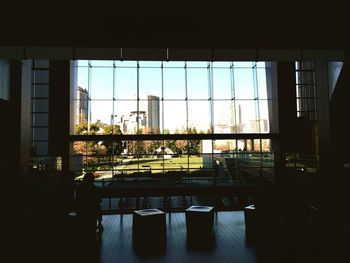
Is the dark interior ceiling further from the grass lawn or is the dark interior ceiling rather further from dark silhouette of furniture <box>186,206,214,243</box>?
the grass lawn

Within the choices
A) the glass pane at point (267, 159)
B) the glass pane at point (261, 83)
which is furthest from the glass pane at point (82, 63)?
the glass pane at point (267, 159)

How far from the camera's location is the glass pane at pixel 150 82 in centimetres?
1176

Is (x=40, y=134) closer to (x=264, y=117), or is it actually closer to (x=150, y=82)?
(x=150, y=82)

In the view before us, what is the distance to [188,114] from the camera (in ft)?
38.4

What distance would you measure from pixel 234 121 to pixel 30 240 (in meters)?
8.62

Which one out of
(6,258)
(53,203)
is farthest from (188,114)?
(6,258)

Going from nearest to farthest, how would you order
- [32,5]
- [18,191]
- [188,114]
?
[32,5] < [18,191] < [188,114]

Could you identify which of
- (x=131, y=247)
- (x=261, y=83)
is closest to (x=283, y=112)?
(x=261, y=83)

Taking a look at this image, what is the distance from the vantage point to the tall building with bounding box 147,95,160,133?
1140 centimetres

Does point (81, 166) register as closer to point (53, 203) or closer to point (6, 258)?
point (53, 203)

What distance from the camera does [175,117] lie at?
11578mm

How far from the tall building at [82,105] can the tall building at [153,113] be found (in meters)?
2.61

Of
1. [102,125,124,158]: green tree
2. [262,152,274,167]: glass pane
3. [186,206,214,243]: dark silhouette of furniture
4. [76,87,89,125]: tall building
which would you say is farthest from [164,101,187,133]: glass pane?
[186,206,214,243]: dark silhouette of furniture

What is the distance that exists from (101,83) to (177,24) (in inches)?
320
